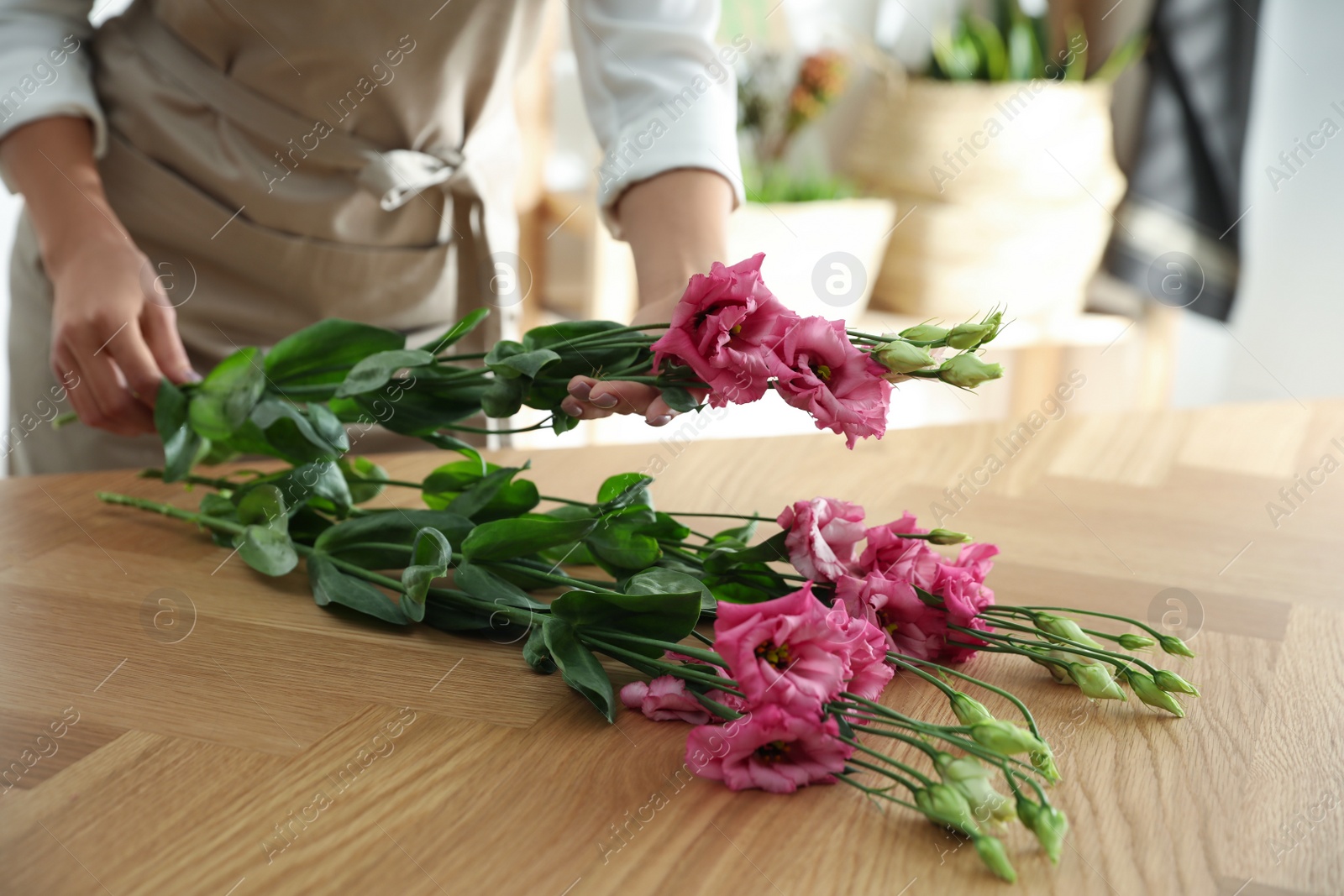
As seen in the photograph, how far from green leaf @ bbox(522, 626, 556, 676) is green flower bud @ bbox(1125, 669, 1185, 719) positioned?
0.23 meters

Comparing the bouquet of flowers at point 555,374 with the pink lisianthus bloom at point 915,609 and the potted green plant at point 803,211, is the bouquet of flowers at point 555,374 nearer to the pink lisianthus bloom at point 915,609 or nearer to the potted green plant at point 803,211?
the pink lisianthus bloom at point 915,609

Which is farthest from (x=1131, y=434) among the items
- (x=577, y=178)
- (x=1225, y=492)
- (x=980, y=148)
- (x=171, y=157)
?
(x=577, y=178)

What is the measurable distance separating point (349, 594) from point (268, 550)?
7cm

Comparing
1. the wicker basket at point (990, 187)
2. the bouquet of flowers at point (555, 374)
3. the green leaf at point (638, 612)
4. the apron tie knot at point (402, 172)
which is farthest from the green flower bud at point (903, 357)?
the wicker basket at point (990, 187)

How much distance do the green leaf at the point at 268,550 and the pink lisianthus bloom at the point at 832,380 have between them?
283 millimetres

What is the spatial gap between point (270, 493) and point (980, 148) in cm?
157

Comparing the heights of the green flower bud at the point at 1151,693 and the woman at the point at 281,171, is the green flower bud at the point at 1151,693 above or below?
below

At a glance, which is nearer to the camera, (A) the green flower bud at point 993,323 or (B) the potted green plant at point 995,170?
(A) the green flower bud at point 993,323

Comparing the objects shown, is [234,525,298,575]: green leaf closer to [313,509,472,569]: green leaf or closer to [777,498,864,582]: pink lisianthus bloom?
[313,509,472,569]: green leaf

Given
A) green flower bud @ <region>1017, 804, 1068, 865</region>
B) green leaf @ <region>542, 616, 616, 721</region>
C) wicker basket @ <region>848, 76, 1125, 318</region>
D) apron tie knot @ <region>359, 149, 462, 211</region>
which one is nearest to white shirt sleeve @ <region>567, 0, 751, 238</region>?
apron tie knot @ <region>359, 149, 462, 211</region>

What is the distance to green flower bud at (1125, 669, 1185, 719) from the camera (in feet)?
1.41

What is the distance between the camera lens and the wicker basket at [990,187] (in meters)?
1.87

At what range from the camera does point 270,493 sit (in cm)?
57

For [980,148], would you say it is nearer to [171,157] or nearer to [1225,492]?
[1225,492]
